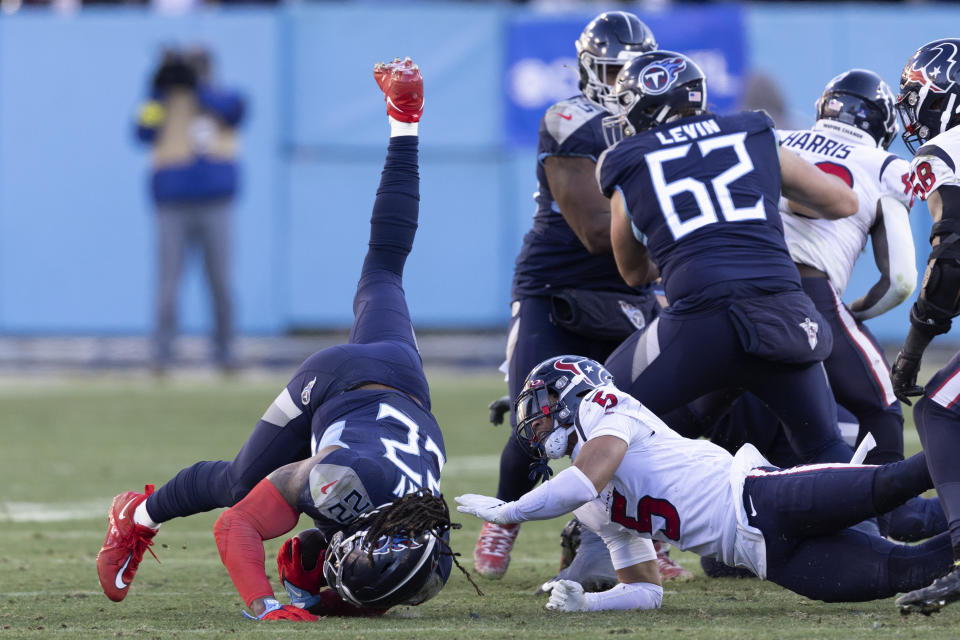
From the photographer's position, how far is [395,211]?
529 centimetres

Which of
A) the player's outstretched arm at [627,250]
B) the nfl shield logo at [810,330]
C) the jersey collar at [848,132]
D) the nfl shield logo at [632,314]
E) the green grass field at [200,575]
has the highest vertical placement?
the jersey collar at [848,132]

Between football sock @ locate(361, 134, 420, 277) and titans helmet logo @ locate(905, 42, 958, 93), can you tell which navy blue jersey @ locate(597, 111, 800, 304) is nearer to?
titans helmet logo @ locate(905, 42, 958, 93)

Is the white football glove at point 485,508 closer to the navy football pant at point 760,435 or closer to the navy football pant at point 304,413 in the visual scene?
the navy football pant at point 304,413

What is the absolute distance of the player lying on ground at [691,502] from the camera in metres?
4.00

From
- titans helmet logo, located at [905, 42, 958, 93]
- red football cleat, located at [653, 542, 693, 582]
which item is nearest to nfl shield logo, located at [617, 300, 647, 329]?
red football cleat, located at [653, 542, 693, 582]

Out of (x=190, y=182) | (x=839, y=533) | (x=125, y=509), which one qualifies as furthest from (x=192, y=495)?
(x=190, y=182)

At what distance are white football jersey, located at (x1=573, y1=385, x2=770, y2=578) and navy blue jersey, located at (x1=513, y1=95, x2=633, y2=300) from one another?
4.25ft

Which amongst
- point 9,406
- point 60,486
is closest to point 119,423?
point 9,406

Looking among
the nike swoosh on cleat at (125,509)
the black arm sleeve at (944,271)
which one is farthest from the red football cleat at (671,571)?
the nike swoosh on cleat at (125,509)

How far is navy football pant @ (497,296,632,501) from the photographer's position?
5281mm

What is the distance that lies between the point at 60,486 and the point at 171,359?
18.5 feet

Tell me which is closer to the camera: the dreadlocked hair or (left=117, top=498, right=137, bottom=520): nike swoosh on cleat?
the dreadlocked hair

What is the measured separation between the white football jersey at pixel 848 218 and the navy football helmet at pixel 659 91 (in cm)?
64

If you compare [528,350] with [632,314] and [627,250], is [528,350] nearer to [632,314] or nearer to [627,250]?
[632,314]
